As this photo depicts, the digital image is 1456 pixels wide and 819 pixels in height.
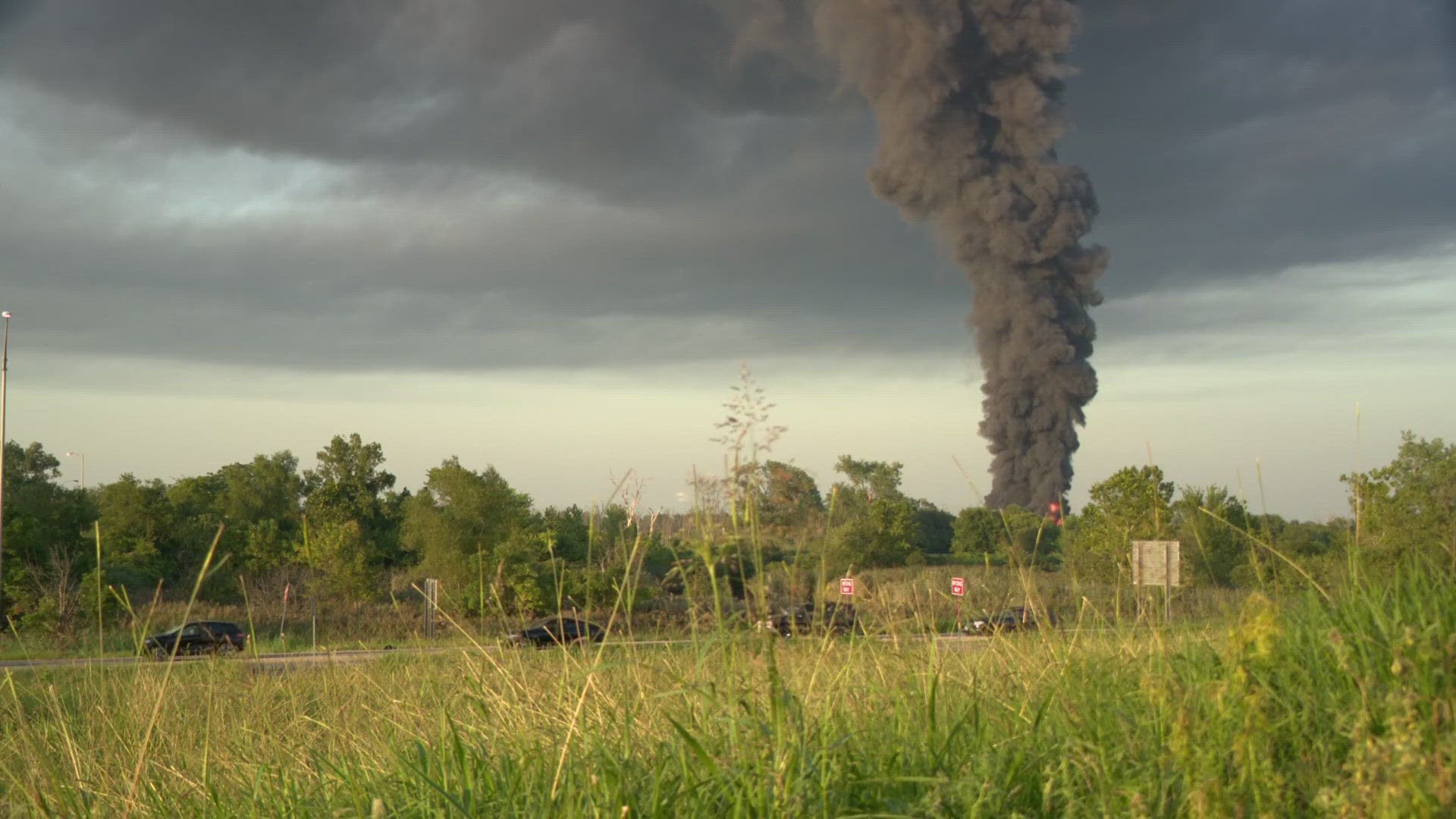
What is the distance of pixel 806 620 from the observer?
13.4 ft

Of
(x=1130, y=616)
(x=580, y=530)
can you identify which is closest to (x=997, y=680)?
(x=1130, y=616)

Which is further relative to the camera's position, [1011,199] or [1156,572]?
[1011,199]

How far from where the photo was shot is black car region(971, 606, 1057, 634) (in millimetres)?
5180

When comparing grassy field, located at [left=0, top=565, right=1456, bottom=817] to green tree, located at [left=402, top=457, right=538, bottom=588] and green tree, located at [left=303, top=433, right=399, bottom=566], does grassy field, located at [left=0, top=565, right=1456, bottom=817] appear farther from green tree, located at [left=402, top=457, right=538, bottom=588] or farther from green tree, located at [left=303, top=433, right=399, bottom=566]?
green tree, located at [left=303, top=433, right=399, bottom=566]

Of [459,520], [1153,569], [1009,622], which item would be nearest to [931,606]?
[1009,622]

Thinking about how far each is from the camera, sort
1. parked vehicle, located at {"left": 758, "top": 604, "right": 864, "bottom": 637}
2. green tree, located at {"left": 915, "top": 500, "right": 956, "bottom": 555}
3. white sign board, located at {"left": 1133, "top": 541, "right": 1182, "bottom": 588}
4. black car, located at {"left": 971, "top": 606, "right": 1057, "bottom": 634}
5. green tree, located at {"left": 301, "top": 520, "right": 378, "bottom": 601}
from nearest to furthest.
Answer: parked vehicle, located at {"left": 758, "top": 604, "right": 864, "bottom": 637} → black car, located at {"left": 971, "top": 606, "right": 1057, "bottom": 634} → white sign board, located at {"left": 1133, "top": 541, "right": 1182, "bottom": 588} → green tree, located at {"left": 301, "top": 520, "right": 378, "bottom": 601} → green tree, located at {"left": 915, "top": 500, "right": 956, "bottom": 555}

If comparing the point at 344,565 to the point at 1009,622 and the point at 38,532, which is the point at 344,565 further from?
the point at 1009,622

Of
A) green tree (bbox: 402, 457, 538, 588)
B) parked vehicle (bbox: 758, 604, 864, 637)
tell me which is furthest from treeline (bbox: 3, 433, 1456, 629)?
parked vehicle (bbox: 758, 604, 864, 637)

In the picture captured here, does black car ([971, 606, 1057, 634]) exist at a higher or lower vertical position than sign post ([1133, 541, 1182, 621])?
lower

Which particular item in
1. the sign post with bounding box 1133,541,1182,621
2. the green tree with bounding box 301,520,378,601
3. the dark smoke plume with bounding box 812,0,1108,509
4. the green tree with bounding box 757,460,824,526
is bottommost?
the green tree with bounding box 301,520,378,601

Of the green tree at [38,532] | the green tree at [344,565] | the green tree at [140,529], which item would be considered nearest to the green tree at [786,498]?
the green tree at [38,532]

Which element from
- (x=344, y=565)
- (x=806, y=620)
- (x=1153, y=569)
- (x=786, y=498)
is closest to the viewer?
(x=786, y=498)

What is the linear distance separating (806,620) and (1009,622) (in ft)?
7.05

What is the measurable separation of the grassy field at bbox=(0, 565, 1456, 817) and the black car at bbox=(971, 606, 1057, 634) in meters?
0.48
